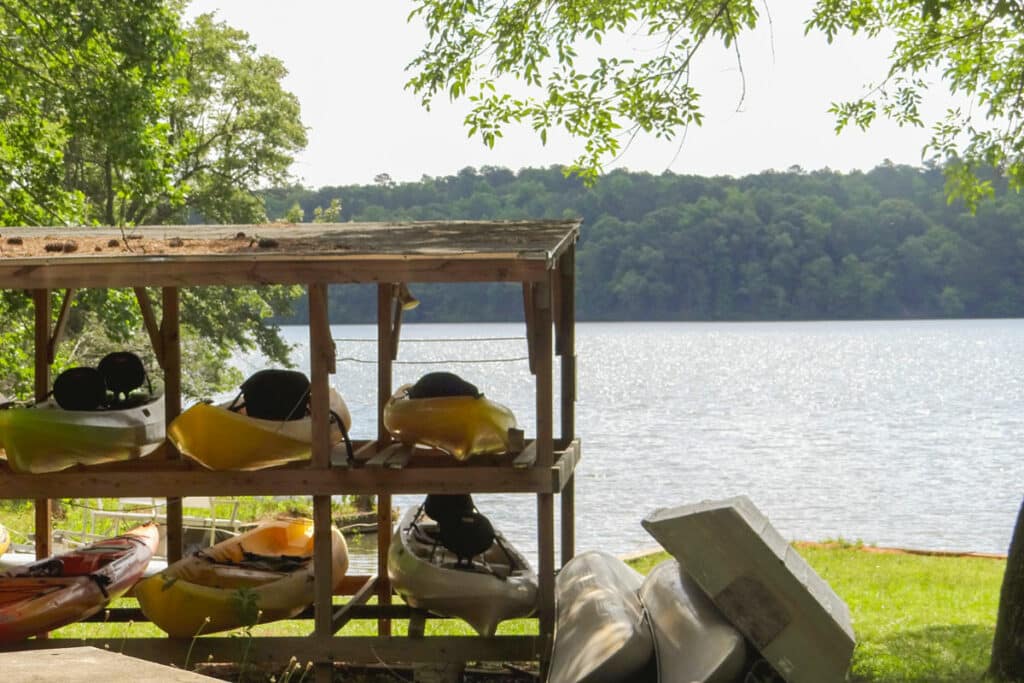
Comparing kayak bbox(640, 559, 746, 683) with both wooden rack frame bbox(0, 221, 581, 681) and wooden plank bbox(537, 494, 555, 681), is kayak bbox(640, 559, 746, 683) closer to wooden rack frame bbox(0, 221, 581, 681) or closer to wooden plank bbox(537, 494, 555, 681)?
wooden plank bbox(537, 494, 555, 681)

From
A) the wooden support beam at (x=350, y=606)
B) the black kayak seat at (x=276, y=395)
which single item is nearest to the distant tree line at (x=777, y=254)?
the wooden support beam at (x=350, y=606)

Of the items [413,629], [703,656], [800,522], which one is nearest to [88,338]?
[800,522]

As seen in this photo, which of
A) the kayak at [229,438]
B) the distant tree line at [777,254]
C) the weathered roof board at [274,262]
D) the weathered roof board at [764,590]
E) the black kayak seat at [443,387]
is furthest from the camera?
the distant tree line at [777,254]

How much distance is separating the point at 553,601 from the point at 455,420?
1286 millimetres

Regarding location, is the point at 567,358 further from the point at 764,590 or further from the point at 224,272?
the point at 764,590

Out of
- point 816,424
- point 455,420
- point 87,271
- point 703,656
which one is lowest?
point 816,424

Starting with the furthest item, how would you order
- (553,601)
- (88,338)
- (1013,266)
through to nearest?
(1013,266) < (88,338) < (553,601)

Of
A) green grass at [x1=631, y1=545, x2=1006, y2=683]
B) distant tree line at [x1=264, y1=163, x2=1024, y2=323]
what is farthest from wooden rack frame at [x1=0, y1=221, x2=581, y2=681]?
distant tree line at [x1=264, y1=163, x2=1024, y2=323]

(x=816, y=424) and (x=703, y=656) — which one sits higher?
(x=703, y=656)

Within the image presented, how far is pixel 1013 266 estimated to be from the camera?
73188mm

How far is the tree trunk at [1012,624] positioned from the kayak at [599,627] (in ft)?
6.98

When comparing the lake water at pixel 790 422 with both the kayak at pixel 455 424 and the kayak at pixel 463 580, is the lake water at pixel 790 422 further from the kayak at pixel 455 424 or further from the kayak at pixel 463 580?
the kayak at pixel 463 580

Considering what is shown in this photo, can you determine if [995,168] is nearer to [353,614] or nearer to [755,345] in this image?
[353,614]

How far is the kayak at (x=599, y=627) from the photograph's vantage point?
21.0 ft
